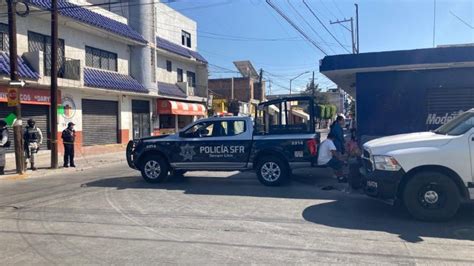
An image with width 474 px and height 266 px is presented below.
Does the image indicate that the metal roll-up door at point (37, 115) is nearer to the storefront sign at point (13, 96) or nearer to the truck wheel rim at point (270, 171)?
the storefront sign at point (13, 96)

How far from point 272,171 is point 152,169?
3.30 m

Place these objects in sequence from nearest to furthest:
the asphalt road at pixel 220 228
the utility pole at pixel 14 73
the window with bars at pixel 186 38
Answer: the asphalt road at pixel 220 228, the utility pole at pixel 14 73, the window with bars at pixel 186 38

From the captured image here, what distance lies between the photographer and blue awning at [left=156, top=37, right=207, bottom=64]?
30.8 metres

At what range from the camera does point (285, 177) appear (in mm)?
10539

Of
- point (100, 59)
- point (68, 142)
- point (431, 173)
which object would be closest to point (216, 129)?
point (431, 173)

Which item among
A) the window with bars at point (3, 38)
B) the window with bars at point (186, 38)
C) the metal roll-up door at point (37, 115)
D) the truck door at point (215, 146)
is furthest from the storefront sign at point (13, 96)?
the window with bars at point (186, 38)

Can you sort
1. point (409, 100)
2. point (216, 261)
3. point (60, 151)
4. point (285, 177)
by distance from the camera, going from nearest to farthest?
point (216, 261), point (285, 177), point (409, 100), point (60, 151)

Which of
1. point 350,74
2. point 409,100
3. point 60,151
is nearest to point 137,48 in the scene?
point 60,151

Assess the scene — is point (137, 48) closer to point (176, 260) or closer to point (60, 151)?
point (60, 151)

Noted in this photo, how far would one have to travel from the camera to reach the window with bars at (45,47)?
19.7 m

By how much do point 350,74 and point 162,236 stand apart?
9.90 m

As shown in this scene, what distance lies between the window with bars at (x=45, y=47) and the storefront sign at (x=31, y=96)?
0.94 meters

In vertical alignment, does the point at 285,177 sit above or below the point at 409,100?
below

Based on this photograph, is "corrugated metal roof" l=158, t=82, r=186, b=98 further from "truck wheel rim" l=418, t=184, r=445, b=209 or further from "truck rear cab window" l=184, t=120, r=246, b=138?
"truck wheel rim" l=418, t=184, r=445, b=209
